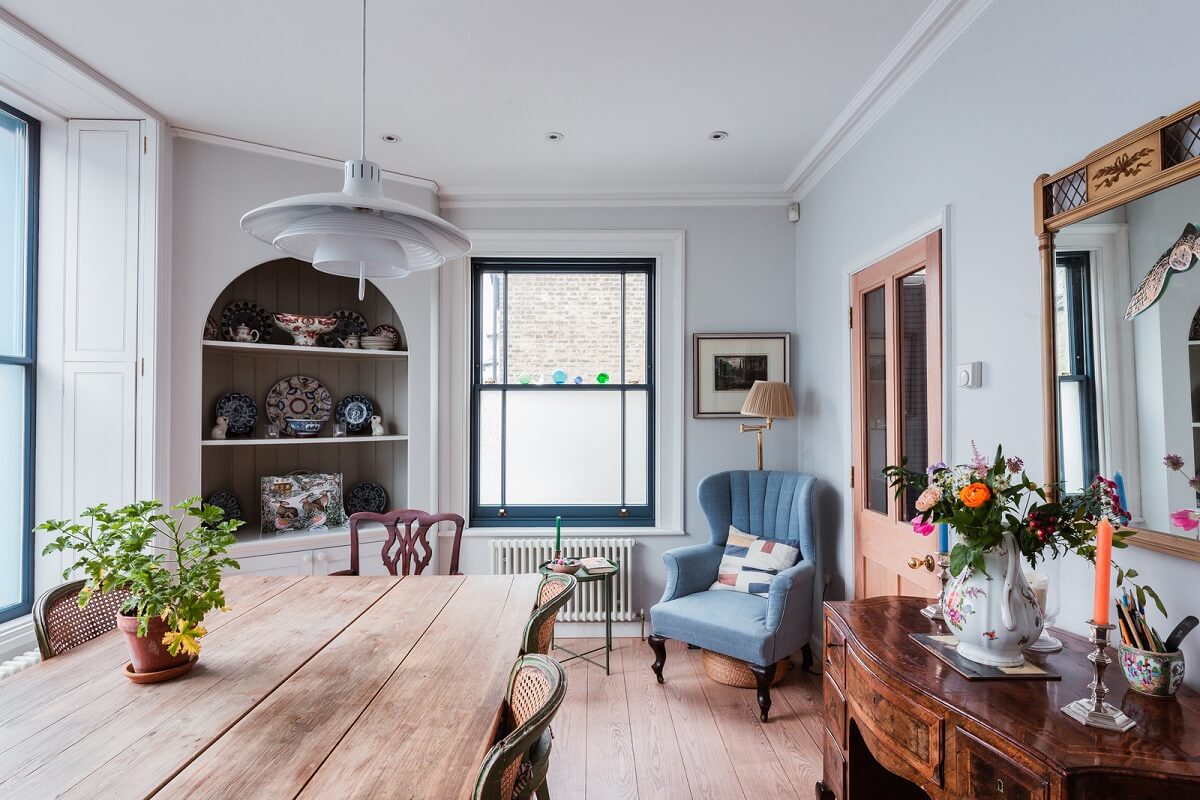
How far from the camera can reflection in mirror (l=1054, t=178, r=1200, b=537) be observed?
52.4 inches

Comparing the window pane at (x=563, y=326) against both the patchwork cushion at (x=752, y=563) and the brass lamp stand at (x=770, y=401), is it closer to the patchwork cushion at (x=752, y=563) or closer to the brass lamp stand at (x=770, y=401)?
the brass lamp stand at (x=770, y=401)

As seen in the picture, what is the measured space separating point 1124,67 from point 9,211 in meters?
4.01

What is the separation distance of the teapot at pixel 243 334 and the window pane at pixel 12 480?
0.89m


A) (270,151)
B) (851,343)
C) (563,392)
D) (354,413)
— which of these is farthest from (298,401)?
(851,343)

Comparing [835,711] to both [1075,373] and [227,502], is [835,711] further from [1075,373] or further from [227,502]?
[227,502]

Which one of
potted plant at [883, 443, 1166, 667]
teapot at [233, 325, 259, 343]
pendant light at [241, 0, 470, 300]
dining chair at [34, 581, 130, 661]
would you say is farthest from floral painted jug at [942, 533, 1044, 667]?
teapot at [233, 325, 259, 343]

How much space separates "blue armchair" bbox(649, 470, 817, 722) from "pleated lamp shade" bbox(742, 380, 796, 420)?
14.0 inches

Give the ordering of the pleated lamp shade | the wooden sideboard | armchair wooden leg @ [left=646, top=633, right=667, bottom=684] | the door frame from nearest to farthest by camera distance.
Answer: the wooden sideboard
the door frame
armchair wooden leg @ [left=646, top=633, right=667, bottom=684]
the pleated lamp shade

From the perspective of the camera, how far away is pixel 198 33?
7.53 feet

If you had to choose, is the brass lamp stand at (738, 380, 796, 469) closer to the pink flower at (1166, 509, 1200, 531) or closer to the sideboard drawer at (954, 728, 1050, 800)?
the pink flower at (1166, 509, 1200, 531)

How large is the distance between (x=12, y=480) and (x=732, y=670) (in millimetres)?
3428

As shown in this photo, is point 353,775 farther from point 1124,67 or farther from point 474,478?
point 474,478

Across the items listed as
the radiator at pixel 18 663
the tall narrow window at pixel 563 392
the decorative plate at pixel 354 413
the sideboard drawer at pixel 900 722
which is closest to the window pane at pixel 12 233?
the radiator at pixel 18 663

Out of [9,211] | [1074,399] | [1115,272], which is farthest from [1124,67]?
→ [9,211]
